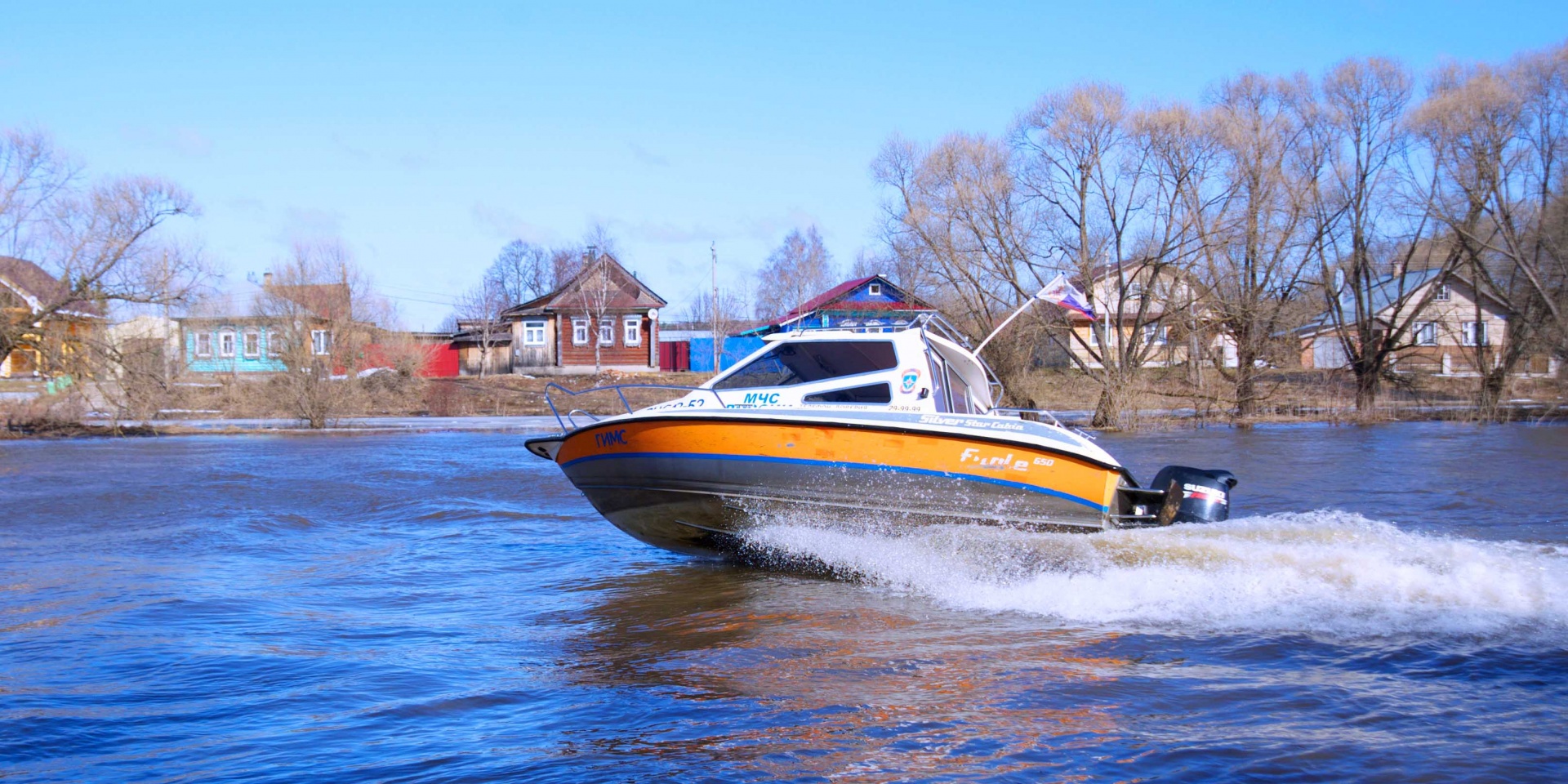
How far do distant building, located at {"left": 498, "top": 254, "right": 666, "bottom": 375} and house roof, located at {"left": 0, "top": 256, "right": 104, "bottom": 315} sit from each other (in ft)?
73.3

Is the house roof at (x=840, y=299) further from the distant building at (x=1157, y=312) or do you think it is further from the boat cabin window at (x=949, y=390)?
the boat cabin window at (x=949, y=390)

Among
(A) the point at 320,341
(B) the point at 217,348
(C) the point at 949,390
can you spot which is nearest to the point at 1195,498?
(C) the point at 949,390

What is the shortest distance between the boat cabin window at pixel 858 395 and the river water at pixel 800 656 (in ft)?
3.46

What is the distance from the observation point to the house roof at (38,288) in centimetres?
2953

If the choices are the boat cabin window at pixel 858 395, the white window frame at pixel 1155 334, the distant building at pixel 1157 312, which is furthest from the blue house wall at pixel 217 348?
the boat cabin window at pixel 858 395

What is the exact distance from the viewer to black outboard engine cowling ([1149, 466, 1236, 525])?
9703 millimetres

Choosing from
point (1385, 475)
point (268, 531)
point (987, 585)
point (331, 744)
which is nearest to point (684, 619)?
point (987, 585)

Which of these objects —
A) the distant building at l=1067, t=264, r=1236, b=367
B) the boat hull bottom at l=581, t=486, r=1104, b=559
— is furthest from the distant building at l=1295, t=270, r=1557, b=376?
the boat hull bottom at l=581, t=486, r=1104, b=559

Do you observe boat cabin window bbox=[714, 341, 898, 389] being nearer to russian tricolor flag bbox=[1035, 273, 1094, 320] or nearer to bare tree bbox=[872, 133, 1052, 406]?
russian tricolor flag bbox=[1035, 273, 1094, 320]

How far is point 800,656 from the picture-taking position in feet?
23.2

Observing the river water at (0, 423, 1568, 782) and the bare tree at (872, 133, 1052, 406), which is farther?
the bare tree at (872, 133, 1052, 406)

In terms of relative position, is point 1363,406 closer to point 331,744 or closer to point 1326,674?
point 1326,674

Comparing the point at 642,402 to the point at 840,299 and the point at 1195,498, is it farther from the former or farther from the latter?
the point at 1195,498

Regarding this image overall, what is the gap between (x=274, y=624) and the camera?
26.3ft
